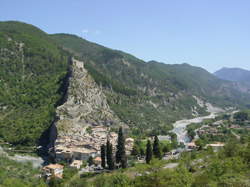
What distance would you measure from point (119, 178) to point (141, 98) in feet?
444

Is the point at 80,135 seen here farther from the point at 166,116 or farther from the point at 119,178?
the point at 166,116

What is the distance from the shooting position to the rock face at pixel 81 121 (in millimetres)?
73375

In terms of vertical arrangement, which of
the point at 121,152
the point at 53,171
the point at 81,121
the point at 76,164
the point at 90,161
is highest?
the point at 81,121

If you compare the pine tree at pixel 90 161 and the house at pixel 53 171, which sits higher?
the pine tree at pixel 90 161

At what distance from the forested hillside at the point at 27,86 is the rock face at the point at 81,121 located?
821 centimetres

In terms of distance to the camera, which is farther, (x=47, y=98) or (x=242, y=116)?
(x=242, y=116)

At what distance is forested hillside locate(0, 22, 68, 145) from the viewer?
89.1 m

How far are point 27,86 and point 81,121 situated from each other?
134 ft

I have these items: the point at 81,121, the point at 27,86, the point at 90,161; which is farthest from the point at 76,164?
the point at 27,86

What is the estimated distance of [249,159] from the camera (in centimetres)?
3353

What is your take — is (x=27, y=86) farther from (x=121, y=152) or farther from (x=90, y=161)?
(x=121, y=152)

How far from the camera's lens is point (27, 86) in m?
119

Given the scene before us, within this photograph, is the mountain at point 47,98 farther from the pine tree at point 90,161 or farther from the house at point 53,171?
the house at point 53,171

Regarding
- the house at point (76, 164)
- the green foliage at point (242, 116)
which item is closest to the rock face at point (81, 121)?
the house at point (76, 164)
